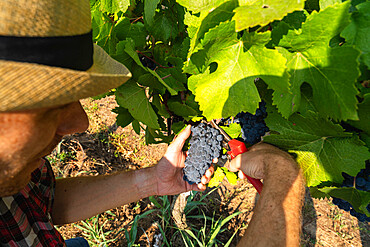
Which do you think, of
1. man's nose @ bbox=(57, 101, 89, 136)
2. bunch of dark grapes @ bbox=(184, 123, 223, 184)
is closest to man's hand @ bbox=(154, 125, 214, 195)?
bunch of dark grapes @ bbox=(184, 123, 223, 184)

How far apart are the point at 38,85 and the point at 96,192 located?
4.46 ft

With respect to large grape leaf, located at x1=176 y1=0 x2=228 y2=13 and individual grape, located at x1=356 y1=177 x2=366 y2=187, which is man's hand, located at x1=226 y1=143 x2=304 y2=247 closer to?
individual grape, located at x1=356 y1=177 x2=366 y2=187

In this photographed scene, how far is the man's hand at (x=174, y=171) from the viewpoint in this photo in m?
1.60

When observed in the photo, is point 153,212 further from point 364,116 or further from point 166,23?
point 364,116

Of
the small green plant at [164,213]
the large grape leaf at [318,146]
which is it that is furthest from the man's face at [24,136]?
the small green plant at [164,213]

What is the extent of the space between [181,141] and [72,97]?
2.93 ft

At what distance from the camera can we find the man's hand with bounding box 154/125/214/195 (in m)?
1.60

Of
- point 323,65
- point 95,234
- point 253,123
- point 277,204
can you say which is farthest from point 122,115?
point 95,234

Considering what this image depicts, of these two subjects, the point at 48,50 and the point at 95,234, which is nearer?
the point at 48,50

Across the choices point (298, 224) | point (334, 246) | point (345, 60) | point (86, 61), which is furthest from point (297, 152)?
point (334, 246)

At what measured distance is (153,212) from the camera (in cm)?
298

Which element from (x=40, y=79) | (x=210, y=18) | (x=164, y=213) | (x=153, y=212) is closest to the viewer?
(x=40, y=79)

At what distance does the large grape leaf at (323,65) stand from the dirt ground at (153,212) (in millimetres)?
1768

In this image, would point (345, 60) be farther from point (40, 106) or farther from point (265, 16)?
point (40, 106)
